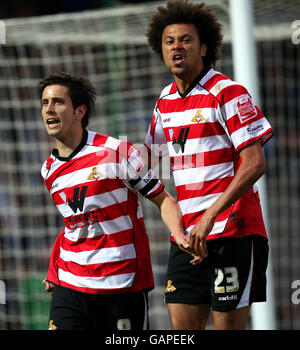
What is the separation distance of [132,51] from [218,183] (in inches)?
167

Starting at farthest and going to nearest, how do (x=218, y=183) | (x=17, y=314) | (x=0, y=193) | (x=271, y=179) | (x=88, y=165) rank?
(x=271, y=179) < (x=0, y=193) < (x=17, y=314) < (x=88, y=165) < (x=218, y=183)

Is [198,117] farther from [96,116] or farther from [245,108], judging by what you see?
[96,116]

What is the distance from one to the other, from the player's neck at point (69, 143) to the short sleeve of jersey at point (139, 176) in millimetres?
256

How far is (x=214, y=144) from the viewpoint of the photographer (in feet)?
8.61

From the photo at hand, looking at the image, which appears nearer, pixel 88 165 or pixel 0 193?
pixel 88 165

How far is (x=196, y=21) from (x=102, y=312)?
1.36 metres

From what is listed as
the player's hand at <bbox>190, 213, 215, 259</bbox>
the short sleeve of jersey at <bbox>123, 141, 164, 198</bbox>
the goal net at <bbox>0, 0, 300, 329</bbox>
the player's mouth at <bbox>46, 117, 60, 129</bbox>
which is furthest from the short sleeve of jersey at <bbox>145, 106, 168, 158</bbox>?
the goal net at <bbox>0, 0, 300, 329</bbox>

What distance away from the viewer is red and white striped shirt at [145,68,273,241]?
256 cm

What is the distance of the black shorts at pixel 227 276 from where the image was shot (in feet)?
8.57

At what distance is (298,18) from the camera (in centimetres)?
519

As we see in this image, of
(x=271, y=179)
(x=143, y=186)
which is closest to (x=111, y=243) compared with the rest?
(x=143, y=186)

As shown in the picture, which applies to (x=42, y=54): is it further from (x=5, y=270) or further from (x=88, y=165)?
(x=88, y=165)

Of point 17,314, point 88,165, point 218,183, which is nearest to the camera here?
point 218,183

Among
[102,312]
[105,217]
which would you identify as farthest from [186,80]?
[102,312]
